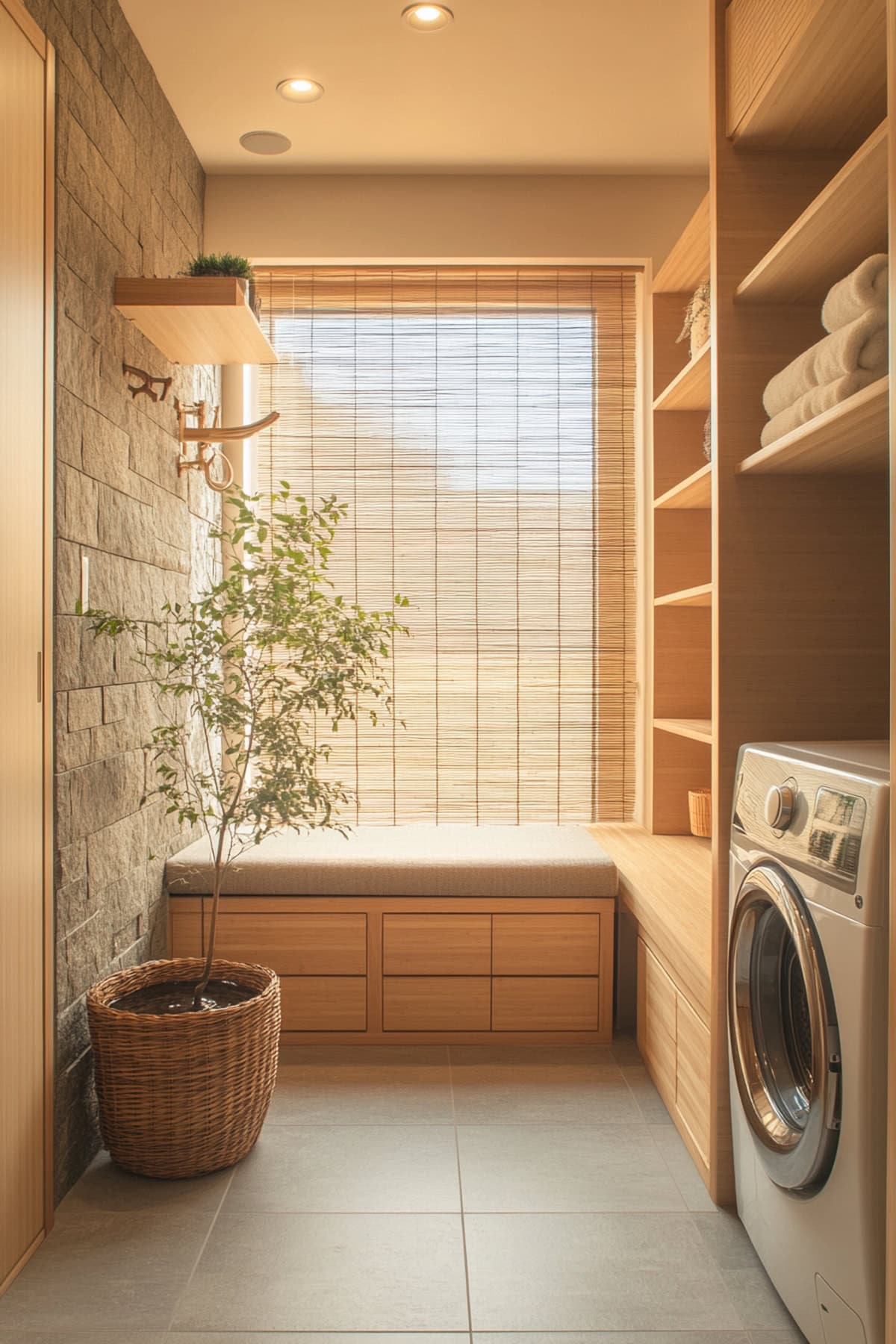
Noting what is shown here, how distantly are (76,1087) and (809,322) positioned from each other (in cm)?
225

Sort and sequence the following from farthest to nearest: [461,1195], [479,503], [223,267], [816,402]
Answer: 1. [479,503]
2. [223,267]
3. [461,1195]
4. [816,402]

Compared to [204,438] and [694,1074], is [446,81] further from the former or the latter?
[694,1074]

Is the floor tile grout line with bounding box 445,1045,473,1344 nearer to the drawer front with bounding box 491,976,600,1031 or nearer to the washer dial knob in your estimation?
the drawer front with bounding box 491,976,600,1031

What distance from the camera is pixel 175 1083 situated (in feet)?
7.25

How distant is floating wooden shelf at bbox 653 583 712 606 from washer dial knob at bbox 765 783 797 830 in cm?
69

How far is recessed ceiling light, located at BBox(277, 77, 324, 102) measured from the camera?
2875 millimetres

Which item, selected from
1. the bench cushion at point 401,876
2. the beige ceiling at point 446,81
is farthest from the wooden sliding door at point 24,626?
the bench cushion at point 401,876

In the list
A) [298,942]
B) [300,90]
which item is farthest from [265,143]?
[298,942]

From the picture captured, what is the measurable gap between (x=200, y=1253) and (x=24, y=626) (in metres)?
Answer: 1.21

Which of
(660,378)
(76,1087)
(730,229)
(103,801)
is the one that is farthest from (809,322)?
(76,1087)

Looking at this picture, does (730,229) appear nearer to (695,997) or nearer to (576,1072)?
(695,997)

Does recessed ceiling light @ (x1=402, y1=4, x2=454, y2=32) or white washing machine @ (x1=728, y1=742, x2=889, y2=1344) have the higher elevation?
recessed ceiling light @ (x1=402, y1=4, x2=454, y2=32)

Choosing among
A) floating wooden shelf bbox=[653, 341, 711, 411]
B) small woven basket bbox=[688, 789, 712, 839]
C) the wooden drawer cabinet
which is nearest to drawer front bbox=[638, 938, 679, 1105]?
the wooden drawer cabinet

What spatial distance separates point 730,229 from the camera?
2.18 metres
